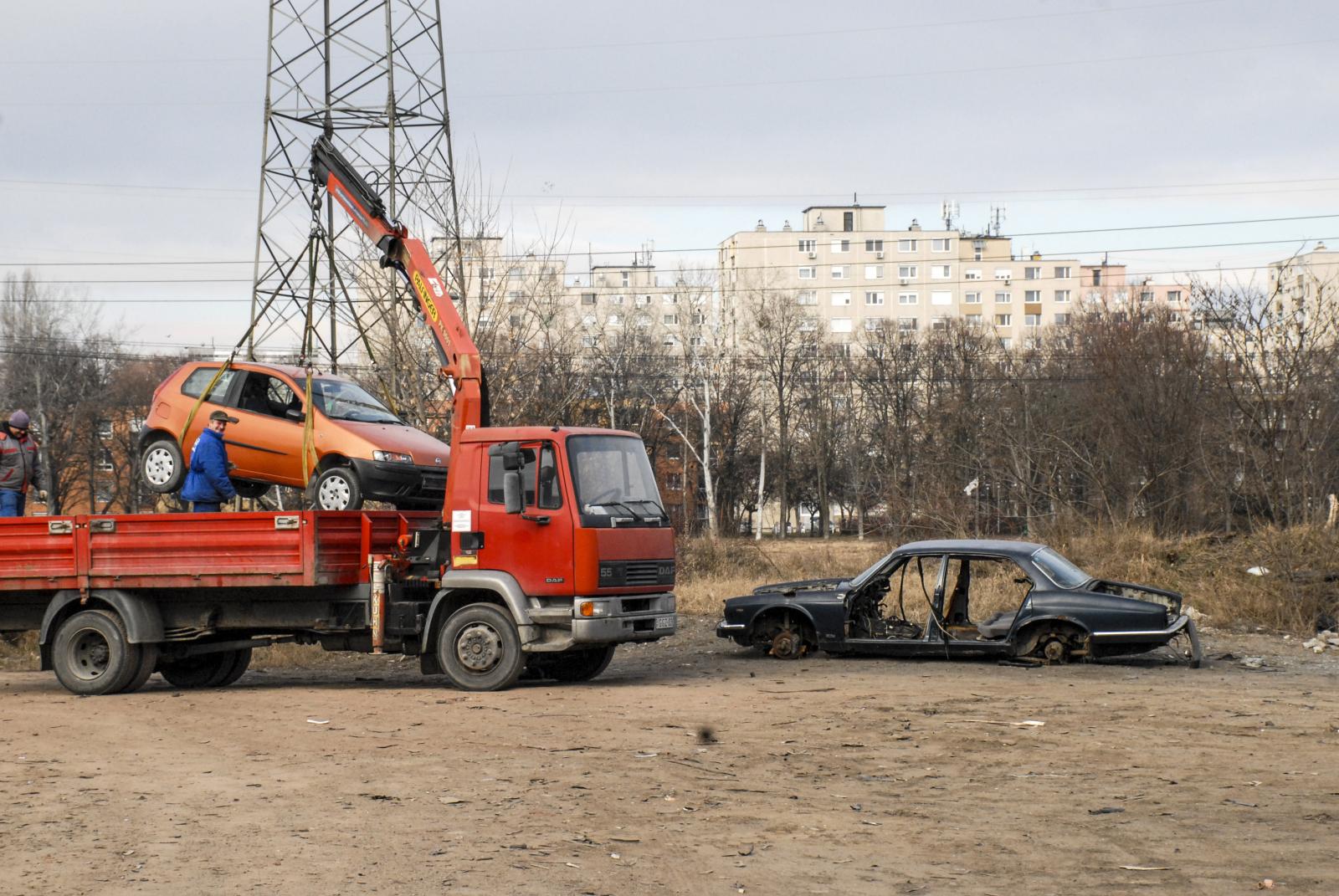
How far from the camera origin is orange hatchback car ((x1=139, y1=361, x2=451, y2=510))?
15.5 meters

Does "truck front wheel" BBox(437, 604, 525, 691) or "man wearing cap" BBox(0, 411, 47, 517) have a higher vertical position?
"man wearing cap" BBox(0, 411, 47, 517)

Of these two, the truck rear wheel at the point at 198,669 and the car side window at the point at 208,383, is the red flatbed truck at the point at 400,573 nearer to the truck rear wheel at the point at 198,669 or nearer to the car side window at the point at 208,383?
the truck rear wheel at the point at 198,669

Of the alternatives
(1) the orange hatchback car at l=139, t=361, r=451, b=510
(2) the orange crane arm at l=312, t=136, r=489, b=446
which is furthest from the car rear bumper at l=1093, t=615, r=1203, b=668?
(1) the orange hatchback car at l=139, t=361, r=451, b=510

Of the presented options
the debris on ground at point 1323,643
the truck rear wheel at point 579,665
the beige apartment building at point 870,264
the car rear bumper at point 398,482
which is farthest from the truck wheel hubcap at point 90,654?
the beige apartment building at point 870,264

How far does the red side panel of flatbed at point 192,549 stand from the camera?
1358 cm

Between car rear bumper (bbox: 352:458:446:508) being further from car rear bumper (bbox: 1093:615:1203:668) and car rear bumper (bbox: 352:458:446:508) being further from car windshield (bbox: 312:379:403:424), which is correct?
car rear bumper (bbox: 1093:615:1203:668)

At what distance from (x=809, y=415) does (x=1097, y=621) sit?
62.2 m

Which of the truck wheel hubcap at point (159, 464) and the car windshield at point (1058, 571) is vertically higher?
the truck wheel hubcap at point (159, 464)

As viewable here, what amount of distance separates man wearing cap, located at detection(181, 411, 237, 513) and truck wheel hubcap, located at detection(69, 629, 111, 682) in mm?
1691

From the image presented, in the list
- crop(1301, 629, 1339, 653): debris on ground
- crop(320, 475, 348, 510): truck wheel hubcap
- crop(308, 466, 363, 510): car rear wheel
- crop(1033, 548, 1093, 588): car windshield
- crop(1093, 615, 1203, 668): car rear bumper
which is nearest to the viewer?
crop(1093, 615, 1203, 668): car rear bumper

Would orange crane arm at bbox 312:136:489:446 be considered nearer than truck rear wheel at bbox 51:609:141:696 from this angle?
No

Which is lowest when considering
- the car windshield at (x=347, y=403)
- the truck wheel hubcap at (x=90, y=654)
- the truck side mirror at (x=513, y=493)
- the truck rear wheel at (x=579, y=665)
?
the truck rear wheel at (x=579, y=665)

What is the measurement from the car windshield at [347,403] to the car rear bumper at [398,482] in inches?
33.8

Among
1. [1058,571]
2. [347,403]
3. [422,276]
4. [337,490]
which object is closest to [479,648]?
[337,490]
